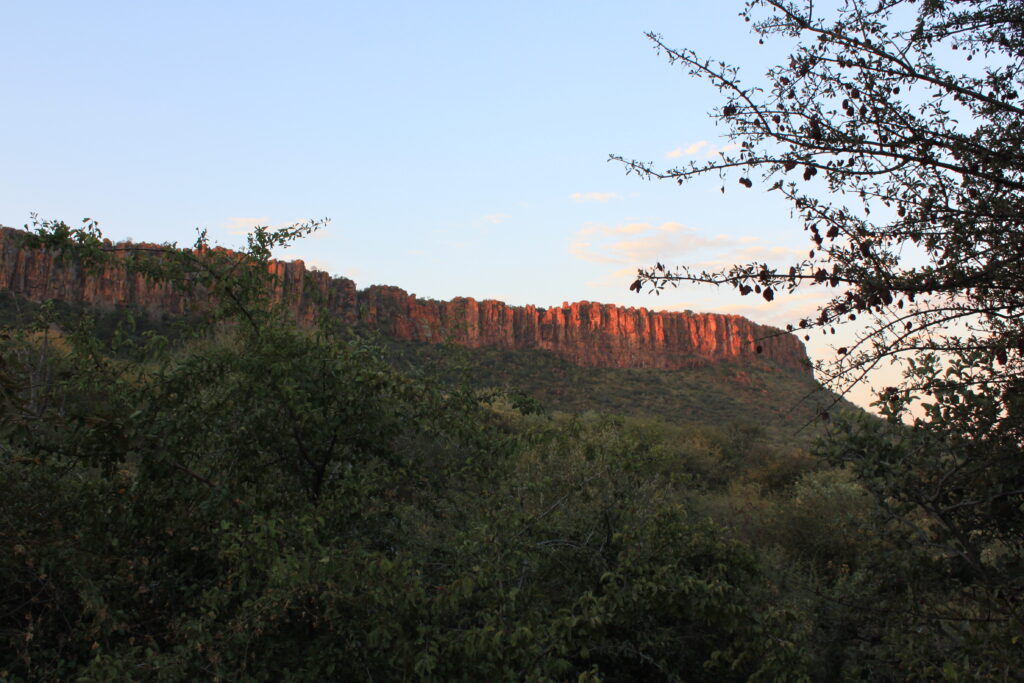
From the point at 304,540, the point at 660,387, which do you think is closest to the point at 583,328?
the point at 660,387

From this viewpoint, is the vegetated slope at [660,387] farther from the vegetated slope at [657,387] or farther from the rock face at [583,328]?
the rock face at [583,328]

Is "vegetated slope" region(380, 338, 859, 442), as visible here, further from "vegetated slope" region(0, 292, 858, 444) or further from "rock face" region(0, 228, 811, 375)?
"rock face" region(0, 228, 811, 375)

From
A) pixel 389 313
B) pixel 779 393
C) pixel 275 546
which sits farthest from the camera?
pixel 389 313

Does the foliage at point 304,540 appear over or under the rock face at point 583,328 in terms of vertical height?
under

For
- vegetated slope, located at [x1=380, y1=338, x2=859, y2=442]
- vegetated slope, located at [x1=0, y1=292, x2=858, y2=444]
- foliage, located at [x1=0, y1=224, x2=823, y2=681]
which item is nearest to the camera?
foliage, located at [x1=0, y1=224, x2=823, y2=681]

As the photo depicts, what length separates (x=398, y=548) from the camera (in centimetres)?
474

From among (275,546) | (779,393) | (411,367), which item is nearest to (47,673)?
(275,546)

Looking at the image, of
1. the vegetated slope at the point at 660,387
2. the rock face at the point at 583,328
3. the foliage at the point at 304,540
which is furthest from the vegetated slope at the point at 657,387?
the foliage at the point at 304,540

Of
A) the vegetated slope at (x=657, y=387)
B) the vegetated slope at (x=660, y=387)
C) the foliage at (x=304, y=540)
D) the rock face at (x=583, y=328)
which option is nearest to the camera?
the foliage at (x=304, y=540)

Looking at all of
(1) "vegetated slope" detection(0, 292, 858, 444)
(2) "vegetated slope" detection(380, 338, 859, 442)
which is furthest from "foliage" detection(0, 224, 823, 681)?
(2) "vegetated slope" detection(380, 338, 859, 442)

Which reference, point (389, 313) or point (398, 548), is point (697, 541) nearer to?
point (398, 548)

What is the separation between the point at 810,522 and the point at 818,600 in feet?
27.3

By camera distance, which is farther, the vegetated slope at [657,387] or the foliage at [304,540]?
the vegetated slope at [657,387]

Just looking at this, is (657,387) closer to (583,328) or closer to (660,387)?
(660,387)
